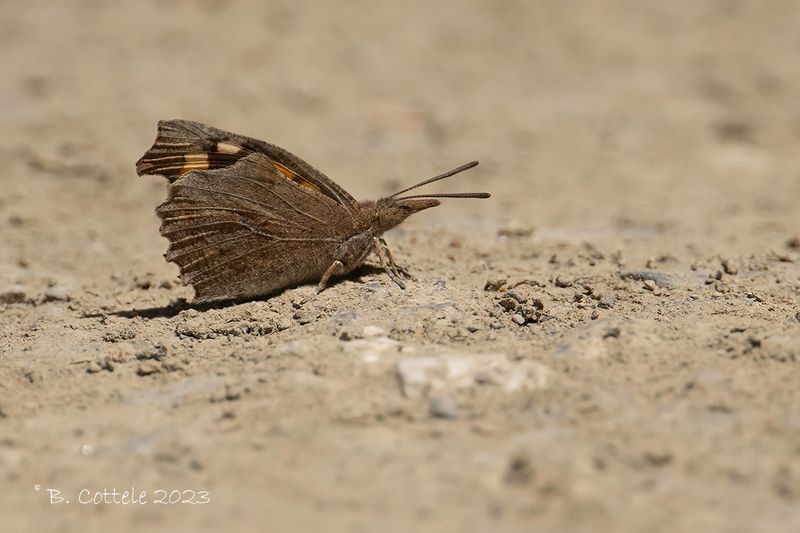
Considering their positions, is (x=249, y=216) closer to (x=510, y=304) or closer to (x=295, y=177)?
(x=295, y=177)

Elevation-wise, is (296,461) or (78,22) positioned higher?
(78,22)

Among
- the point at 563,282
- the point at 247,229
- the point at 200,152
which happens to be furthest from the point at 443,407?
the point at 200,152

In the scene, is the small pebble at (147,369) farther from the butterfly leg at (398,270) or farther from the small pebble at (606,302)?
the small pebble at (606,302)

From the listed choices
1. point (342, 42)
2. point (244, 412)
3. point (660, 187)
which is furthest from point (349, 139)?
point (244, 412)

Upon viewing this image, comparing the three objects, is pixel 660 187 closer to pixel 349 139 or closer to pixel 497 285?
pixel 349 139

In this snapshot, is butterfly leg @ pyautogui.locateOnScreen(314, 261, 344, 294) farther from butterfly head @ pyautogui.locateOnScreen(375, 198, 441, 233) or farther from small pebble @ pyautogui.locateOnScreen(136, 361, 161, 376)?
small pebble @ pyautogui.locateOnScreen(136, 361, 161, 376)
